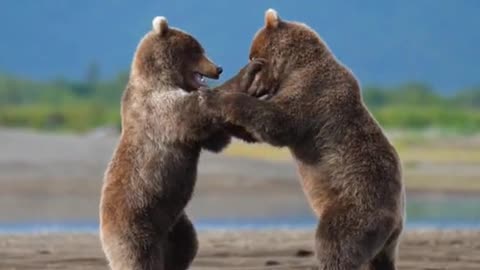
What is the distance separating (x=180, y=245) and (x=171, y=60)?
864 millimetres

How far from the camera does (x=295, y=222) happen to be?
15.9 m

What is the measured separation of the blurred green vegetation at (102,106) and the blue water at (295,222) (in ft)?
59.8

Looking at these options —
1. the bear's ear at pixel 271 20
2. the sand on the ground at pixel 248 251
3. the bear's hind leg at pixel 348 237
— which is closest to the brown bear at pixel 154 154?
the bear's ear at pixel 271 20

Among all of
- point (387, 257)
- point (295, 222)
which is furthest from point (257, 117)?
point (295, 222)

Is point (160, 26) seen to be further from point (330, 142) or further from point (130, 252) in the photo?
point (130, 252)

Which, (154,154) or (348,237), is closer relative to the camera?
(348,237)

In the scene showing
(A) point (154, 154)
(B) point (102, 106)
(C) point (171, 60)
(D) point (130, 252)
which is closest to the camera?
(D) point (130, 252)

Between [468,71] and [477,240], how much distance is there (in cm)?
10586

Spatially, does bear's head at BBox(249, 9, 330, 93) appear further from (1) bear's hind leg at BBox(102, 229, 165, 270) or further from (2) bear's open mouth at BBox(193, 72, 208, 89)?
(1) bear's hind leg at BBox(102, 229, 165, 270)

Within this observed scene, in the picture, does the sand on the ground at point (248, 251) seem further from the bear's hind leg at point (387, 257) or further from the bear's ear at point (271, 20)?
the bear's ear at point (271, 20)

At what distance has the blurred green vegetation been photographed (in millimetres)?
37781

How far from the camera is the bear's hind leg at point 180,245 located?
22.7ft

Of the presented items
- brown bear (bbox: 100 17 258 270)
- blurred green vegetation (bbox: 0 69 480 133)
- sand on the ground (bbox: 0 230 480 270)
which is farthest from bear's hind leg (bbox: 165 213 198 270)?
blurred green vegetation (bbox: 0 69 480 133)

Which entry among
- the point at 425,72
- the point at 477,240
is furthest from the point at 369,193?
the point at 425,72
